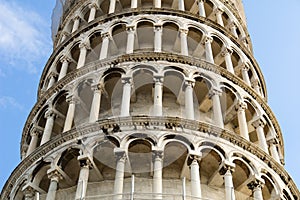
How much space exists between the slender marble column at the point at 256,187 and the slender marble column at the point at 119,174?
2.98 m

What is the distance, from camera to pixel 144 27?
18.7 m

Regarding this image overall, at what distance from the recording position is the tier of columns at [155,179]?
42.8 feet

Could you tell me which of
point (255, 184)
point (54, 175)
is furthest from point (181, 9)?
point (54, 175)

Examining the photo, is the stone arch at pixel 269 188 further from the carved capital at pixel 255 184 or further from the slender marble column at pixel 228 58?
the slender marble column at pixel 228 58

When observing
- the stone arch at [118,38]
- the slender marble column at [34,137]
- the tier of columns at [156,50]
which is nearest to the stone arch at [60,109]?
the slender marble column at [34,137]

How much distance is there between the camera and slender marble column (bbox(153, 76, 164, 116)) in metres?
15.1

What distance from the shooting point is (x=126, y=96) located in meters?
15.7

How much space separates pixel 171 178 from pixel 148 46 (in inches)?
212

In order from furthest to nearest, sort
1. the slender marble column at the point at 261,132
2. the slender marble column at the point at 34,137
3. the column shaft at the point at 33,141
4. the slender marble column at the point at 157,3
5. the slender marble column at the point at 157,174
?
the slender marble column at the point at 157,3 < the slender marble column at the point at 34,137 < the column shaft at the point at 33,141 < the slender marble column at the point at 261,132 < the slender marble column at the point at 157,174

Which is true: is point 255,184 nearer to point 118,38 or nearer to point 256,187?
point 256,187

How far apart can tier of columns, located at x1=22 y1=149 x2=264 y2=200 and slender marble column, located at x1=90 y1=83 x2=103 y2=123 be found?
147cm

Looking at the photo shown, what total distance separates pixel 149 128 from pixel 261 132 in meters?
3.69

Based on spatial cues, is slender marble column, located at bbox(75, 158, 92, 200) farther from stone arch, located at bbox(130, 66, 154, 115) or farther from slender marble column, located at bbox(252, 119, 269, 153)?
slender marble column, located at bbox(252, 119, 269, 153)

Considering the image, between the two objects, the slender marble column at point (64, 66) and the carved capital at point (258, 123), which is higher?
the slender marble column at point (64, 66)
